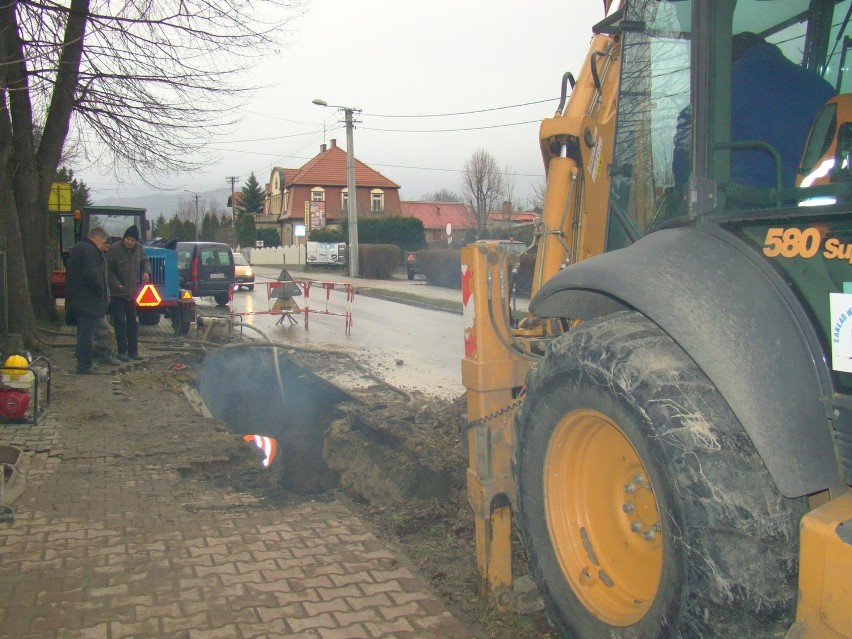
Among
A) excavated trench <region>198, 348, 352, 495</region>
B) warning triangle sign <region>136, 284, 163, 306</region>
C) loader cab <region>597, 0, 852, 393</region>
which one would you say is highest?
loader cab <region>597, 0, 852, 393</region>

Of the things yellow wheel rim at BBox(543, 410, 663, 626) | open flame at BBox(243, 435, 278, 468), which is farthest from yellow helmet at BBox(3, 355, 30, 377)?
yellow wheel rim at BBox(543, 410, 663, 626)

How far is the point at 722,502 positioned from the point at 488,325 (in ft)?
5.43

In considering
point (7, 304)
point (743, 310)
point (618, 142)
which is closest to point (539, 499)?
point (743, 310)

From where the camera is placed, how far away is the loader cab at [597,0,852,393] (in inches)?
91.6

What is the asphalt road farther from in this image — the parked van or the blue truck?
the blue truck

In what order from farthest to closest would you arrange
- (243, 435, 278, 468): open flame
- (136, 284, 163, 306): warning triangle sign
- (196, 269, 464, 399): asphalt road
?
(136, 284, 163, 306): warning triangle sign → (196, 269, 464, 399): asphalt road → (243, 435, 278, 468): open flame

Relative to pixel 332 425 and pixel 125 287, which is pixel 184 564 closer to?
pixel 332 425

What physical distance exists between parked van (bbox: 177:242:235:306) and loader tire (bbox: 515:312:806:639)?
65.4 ft

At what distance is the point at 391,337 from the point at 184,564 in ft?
35.2

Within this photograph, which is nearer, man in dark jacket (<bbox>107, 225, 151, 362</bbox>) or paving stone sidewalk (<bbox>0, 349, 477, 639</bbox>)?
paving stone sidewalk (<bbox>0, 349, 477, 639</bbox>)

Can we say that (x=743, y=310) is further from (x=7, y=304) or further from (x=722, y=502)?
(x=7, y=304)

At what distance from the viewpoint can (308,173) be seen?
64.7 meters

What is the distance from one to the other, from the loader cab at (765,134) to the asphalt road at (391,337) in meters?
6.29

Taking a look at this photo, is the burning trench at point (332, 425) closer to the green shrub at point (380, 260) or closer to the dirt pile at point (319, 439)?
the dirt pile at point (319, 439)
